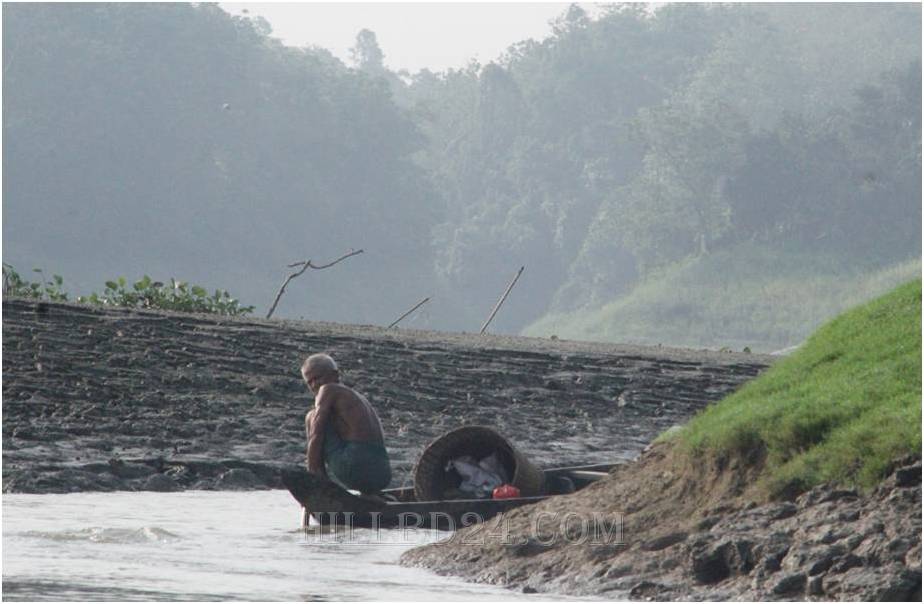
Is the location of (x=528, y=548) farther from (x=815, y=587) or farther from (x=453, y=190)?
(x=453, y=190)

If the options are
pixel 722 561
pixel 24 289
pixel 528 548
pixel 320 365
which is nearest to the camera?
pixel 722 561

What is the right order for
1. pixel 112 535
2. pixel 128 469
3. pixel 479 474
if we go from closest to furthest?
pixel 112 535, pixel 479 474, pixel 128 469

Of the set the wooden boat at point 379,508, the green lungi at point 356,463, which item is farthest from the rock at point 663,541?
the green lungi at point 356,463

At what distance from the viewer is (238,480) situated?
14344 mm

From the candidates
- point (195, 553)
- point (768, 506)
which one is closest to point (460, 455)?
point (195, 553)

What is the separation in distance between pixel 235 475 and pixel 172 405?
2371 mm

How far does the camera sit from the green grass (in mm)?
8836

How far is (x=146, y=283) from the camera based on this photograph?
24391 mm

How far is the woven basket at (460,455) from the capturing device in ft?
37.9

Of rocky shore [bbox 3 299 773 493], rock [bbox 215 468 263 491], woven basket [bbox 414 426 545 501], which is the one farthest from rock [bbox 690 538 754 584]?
rock [bbox 215 468 263 491]

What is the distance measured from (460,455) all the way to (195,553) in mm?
2158

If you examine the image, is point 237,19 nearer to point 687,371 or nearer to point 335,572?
point 687,371

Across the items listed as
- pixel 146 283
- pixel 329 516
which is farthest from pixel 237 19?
pixel 329 516

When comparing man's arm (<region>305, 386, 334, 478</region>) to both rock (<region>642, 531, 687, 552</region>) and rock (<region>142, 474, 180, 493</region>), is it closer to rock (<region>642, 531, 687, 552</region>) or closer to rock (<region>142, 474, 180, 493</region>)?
rock (<region>142, 474, 180, 493</region>)
